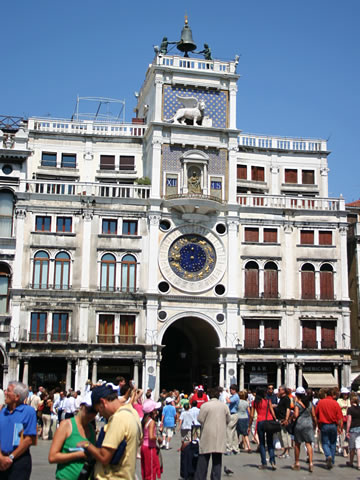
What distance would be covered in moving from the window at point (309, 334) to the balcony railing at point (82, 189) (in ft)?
45.5

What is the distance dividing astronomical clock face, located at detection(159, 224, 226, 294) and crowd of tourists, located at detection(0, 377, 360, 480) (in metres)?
16.8

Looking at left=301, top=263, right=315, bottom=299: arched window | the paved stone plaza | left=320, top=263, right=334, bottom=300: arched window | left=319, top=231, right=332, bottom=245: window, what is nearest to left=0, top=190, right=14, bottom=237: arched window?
left=301, top=263, right=315, bottom=299: arched window

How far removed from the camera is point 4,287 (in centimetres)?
4475

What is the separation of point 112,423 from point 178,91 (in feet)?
136

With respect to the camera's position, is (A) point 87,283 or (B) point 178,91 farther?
(B) point 178,91

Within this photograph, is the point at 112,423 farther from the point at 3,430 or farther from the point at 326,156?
the point at 326,156

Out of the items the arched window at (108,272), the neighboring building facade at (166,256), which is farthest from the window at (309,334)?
the arched window at (108,272)

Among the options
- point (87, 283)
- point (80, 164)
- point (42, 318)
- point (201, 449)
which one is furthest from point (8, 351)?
point (201, 449)

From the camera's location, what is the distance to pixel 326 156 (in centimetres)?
5241

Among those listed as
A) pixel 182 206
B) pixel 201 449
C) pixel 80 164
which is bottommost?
pixel 201 449

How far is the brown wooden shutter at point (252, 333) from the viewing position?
46.0 meters

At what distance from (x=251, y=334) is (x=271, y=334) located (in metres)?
1.36

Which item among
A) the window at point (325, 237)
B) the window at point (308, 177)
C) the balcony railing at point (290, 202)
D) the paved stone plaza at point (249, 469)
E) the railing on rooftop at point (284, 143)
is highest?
the railing on rooftop at point (284, 143)

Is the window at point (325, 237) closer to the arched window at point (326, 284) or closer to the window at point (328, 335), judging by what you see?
the arched window at point (326, 284)
